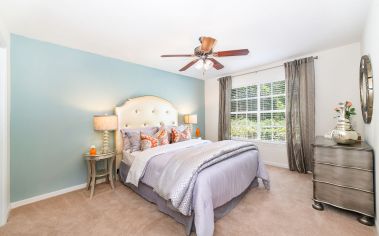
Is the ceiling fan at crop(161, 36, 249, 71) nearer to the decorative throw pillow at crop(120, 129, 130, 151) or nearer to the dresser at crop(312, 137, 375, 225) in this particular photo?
the dresser at crop(312, 137, 375, 225)

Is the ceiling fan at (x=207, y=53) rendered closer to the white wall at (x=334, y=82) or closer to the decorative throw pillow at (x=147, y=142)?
the decorative throw pillow at (x=147, y=142)

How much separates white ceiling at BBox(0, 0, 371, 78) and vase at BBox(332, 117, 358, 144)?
56.2 inches

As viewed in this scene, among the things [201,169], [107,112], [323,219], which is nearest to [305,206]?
[323,219]

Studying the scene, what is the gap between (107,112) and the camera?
332cm

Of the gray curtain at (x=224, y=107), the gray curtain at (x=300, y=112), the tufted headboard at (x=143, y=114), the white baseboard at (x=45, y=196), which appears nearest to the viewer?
the white baseboard at (x=45, y=196)

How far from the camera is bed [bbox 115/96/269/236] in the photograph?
5.63ft

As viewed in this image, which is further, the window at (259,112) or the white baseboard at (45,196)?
the window at (259,112)

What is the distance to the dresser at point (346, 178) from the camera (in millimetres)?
1854

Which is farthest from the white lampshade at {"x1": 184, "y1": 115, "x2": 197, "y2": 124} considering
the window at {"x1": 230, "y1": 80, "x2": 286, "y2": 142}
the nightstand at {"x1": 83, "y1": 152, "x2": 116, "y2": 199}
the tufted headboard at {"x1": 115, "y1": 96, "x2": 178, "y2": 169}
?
the nightstand at {"x1": 83, "y1": 152, "x2": 116, "y2": 199}

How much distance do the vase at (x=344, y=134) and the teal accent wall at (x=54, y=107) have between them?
3.71 metres

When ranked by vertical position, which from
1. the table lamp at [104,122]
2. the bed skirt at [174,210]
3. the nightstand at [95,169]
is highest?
the table lamp at [104,122]

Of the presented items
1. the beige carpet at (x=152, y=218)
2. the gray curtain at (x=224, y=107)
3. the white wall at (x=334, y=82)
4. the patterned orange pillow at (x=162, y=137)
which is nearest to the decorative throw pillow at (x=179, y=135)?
the patterned orange pillow at (x=162, y=137)

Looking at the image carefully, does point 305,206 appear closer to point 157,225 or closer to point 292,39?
point 157,225

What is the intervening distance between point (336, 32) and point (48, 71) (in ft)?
15.2
